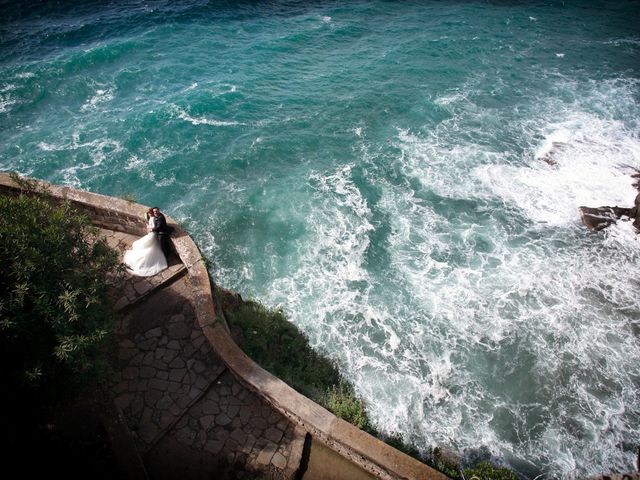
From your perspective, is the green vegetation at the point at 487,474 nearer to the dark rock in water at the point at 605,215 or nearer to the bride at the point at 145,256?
Result: the bride at the point at 145,256

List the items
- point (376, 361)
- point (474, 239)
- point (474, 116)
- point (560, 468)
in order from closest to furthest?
point (560, 468), point (376, 361), point (474, 239), point (474, 116)

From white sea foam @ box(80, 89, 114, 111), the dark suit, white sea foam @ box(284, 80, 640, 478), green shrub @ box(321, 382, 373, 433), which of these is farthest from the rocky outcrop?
white sea foam @ box(80, 89, 114, 111)

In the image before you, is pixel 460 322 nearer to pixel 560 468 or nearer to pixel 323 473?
pixel 560 468

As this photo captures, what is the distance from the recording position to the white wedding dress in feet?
31.4

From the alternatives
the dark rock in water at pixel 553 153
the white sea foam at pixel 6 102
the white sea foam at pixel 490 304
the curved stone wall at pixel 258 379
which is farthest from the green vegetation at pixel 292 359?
the white sea foam at pixel 6 102

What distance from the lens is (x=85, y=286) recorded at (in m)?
6.77

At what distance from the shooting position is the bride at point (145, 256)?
9.56 meters

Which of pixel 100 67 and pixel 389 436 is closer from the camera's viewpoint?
pixel 389 436

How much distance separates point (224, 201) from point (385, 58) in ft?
62.5

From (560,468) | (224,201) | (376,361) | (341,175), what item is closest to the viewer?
(560,468)

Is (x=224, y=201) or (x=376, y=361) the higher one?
(x=224, y=201)

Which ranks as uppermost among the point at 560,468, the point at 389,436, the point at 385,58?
the point at 385,58

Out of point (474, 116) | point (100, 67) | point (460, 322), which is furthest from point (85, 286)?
point (100, 67)

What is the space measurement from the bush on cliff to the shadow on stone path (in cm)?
159
